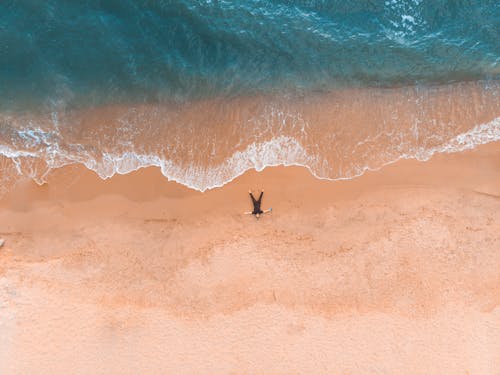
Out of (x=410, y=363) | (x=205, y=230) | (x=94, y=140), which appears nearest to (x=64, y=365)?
(x=205, y=230)

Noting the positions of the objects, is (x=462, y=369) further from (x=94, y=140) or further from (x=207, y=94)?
(x=94, y=140)

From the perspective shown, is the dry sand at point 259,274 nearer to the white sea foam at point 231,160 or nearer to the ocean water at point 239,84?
the white sea foam at point 231,160

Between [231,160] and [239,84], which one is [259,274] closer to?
[231,160]

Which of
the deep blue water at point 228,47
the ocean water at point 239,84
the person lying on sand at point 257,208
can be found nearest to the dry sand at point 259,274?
the person lying on sand at point 257,208

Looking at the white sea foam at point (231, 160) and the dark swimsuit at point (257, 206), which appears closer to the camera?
the dark swimsuit at point (257, 206)

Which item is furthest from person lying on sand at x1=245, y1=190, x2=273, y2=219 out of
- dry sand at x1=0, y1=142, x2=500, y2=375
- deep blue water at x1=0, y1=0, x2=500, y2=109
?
deep blue water at x1=0, y1=0, x2=500, y2=109

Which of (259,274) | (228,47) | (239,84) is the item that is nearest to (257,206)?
(259,274)

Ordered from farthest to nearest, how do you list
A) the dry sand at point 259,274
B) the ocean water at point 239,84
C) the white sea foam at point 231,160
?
the ocean water at point 239,84
the white sea foam at point 231,160
the dry sand at point 259,274
